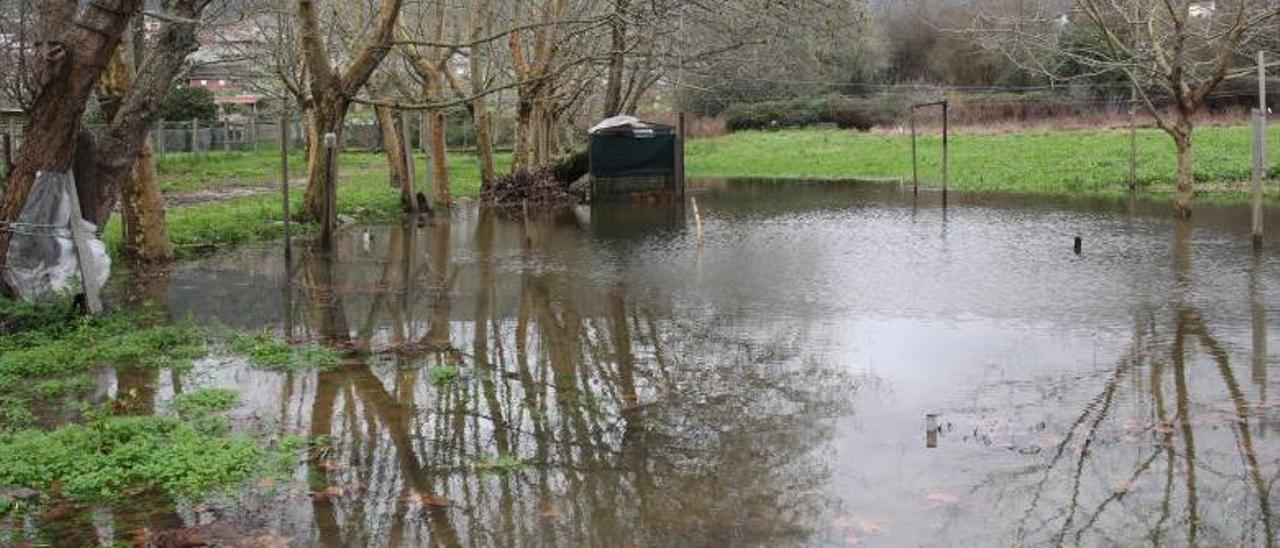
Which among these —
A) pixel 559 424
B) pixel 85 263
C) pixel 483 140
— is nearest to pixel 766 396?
pixel 559 424

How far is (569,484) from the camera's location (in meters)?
6.25

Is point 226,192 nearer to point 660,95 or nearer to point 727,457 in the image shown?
point 727,457

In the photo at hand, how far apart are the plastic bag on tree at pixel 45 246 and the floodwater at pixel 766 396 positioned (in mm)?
1293

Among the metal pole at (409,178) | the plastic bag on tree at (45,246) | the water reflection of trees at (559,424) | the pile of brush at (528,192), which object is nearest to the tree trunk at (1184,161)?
the water reflection of trees at (559,424)

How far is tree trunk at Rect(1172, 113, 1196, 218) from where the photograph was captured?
18.7 metres

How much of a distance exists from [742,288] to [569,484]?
7.07 m

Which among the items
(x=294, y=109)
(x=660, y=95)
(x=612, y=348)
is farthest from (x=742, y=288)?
(x=660, y=95)

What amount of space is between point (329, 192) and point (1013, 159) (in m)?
20.6

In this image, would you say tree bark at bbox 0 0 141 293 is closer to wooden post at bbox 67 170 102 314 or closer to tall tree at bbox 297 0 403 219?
wooden post at bbox 67 170 102 314

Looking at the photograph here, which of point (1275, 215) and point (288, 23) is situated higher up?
point (288, 23)

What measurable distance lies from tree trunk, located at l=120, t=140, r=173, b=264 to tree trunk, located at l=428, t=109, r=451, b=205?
409 inches

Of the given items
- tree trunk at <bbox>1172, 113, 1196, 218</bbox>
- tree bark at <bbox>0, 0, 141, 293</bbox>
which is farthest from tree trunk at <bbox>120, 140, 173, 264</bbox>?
tree trunk at <bbox>1172, 113, 1196, 218</bbox>

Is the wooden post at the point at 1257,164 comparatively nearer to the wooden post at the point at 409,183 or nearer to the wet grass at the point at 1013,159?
the wet grass at the point at 1013,159

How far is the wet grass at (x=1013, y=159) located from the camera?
26.1m
